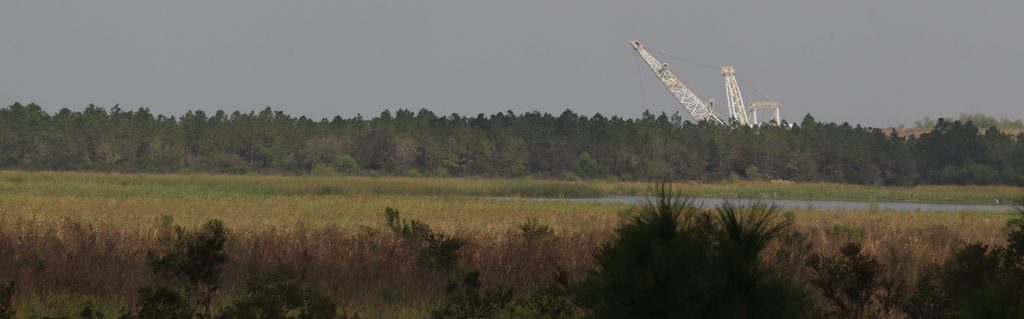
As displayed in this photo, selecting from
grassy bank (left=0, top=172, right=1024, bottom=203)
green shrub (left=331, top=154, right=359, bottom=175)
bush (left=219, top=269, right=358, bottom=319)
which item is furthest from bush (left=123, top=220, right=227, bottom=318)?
green shrub (left=331, top=154, right=359, bottom=175)

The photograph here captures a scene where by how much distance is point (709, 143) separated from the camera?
9588 cm

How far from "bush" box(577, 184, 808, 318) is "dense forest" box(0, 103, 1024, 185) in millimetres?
84871

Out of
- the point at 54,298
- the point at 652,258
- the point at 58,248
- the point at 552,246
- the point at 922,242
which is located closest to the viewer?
the point at 652,258

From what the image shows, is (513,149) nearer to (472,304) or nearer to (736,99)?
(736,99)

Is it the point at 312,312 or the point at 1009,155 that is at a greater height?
the point at 1009,155

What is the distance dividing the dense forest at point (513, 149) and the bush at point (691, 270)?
84871 mm

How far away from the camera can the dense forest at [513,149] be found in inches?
3585

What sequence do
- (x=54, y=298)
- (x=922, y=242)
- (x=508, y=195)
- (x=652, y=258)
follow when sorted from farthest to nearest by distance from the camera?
(x=508, y=195) < (x=922, y=242) < (x=54, y=298) < (x=652, y=258)

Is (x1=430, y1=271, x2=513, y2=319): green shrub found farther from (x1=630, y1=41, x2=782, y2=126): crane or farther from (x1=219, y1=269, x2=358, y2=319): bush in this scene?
(x1=630, y1=41, x2=782, y2=126): crane

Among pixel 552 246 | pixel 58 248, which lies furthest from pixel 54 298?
pixel 552 246

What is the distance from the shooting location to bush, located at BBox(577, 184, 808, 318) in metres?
4.47

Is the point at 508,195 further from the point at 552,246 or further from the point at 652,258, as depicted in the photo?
the point at 652,258

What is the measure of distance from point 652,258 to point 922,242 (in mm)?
17219

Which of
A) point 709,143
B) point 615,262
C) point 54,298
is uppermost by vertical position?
point 709,143
